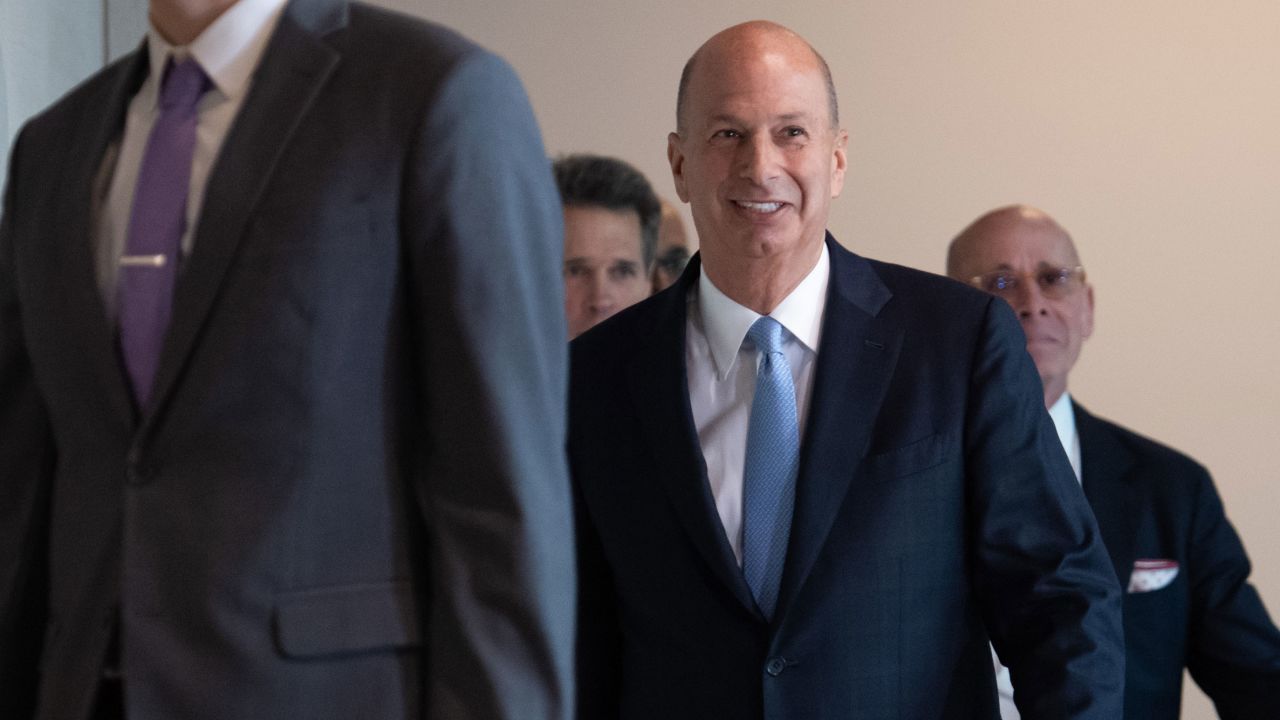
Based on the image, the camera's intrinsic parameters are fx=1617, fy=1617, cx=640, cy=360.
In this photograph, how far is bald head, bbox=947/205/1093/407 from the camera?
3.10 m

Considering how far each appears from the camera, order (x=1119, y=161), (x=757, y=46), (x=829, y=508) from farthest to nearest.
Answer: (x=1119, y=161) → (x=757, y=46) → (x=829, y=508)

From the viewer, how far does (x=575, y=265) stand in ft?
10.7

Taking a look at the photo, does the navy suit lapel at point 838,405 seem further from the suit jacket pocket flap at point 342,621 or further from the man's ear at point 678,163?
the suit jacket pocket flap at point 342,621

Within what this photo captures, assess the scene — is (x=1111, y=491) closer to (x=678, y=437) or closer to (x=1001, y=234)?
(x=1001, y=234)

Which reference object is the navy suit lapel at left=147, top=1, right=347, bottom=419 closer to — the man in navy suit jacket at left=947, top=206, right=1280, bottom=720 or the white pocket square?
the man in navy suit jacket at left=947, top=206, right=1280, bottom=720

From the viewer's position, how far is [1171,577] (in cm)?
274

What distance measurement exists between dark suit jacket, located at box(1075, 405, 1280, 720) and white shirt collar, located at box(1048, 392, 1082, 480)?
2.3 inches

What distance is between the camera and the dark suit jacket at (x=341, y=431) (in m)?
1.20

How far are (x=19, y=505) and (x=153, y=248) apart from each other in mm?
307

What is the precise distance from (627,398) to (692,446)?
5.4 inches

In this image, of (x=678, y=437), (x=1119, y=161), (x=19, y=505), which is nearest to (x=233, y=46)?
(x=19, y=505)

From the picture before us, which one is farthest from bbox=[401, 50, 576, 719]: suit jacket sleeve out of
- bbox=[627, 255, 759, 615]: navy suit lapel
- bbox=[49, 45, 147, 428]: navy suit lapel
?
bbox=[627, 255, 759, 615]: navy suit lapel

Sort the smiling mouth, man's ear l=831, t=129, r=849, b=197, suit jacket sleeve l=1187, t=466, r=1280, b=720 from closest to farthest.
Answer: the smiling mouth < man's ear l=831, t=129, r=849, b=197 < suit jacket sleeve l=1187, t=466, r=1280, b=720

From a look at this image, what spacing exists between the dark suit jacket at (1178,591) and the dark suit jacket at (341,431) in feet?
5.64
